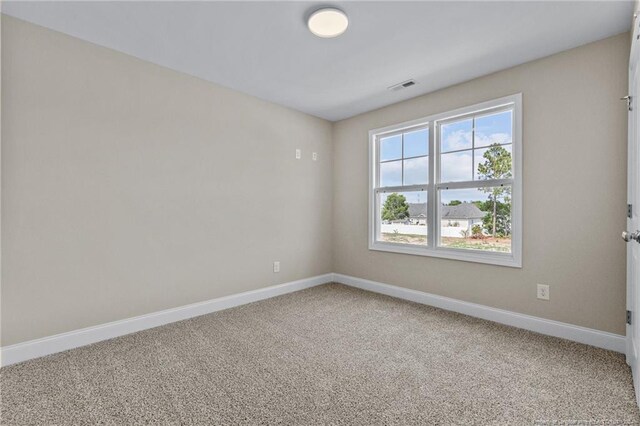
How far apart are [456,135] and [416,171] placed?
1.98 feet

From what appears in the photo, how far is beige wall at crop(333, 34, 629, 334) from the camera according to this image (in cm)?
231

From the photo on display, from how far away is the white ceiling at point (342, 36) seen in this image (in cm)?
204

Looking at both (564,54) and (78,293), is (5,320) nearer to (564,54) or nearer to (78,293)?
(78,293)

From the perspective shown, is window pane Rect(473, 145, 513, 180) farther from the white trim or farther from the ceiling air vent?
the white trim

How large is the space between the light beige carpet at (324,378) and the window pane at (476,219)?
2.70 ft

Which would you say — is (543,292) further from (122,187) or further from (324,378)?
(122,187)

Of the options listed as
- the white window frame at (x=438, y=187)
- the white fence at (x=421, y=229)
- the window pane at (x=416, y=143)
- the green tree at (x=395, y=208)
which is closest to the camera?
the white window frame at (x=438, y=187)

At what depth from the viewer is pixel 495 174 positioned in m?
3.00

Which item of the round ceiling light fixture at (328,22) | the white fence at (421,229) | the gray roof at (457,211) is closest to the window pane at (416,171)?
the gray roof at (457,211)

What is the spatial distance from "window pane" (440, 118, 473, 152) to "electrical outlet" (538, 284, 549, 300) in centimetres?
150

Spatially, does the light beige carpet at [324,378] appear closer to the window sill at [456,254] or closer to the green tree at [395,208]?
the window sill at [456,254]

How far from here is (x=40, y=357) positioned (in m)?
Result: 2.20

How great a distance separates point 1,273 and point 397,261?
11.8 ft

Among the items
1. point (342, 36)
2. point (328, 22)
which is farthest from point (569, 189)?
point (328, 22)
